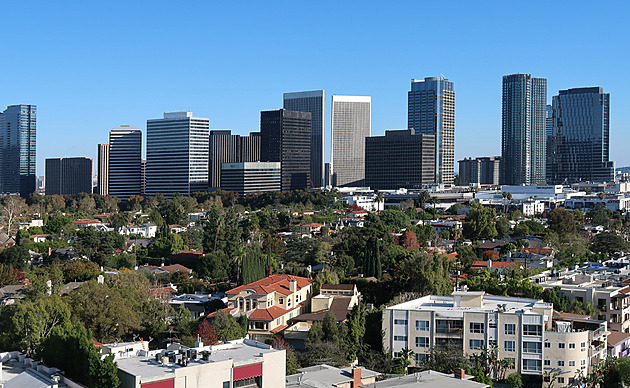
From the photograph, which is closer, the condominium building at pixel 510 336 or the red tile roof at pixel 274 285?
the condominium building at pixel 510 336

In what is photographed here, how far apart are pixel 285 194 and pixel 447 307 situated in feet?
387

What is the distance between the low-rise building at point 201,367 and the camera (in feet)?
86.3

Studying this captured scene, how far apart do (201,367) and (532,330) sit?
67.8 ft

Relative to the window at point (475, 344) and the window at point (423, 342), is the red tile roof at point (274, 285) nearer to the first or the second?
the window at point (423, 342)

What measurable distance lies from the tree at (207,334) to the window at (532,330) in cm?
1614

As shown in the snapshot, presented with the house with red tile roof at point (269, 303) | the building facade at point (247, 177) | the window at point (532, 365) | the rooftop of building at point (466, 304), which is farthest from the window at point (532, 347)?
the building facade at point (247, 177)

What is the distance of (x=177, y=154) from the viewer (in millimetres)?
178625

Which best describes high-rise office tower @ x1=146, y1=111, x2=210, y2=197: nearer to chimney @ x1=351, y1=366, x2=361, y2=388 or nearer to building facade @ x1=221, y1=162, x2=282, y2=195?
Result: building facade @ x1=221, y1=162, x2=282, y2=195

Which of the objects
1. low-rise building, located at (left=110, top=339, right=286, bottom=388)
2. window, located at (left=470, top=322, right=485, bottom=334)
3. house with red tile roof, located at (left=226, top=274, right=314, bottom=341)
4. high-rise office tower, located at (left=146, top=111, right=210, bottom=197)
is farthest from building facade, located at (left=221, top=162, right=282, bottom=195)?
low-rise building, located at (left=110, top=339, right=286, bottom=388)

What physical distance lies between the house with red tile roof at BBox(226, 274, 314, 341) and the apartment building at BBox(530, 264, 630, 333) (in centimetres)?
1770

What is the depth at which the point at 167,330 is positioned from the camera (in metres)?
43.5

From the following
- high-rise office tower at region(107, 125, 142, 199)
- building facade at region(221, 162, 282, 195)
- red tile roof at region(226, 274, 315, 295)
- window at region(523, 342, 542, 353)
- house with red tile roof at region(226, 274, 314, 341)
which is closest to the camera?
window at region(523, 342, 542, 353)

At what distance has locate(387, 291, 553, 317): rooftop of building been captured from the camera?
42688 mm

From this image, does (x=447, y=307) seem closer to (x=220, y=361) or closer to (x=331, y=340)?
(x=331, y=340)
